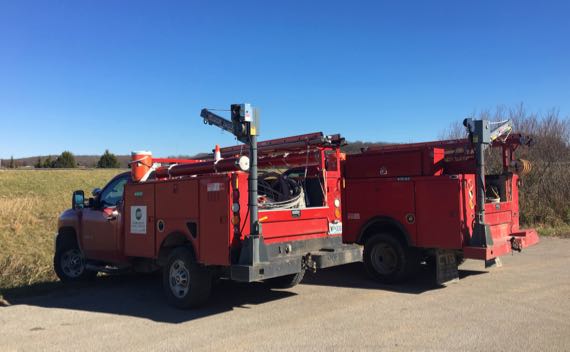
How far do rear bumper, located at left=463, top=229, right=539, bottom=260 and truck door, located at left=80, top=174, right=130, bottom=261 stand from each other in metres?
5.82

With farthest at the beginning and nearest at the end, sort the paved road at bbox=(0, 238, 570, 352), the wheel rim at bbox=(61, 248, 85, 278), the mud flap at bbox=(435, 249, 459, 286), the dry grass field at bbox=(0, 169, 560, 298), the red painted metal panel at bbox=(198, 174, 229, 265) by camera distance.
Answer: the dry grass field at bbox=(0, 169, 560, 298) → the wheel rim at bbox=(61, 248, 85, 278) → the mud flap at bbox=(435, 249, 459, 286) → the red painted metal panel at bbox=(198, 174, 229, 265) → the paved road at bbox=(0, 238, 570, 352)

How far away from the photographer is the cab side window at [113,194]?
918cm

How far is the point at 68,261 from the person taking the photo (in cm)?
990

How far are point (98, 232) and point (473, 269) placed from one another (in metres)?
7.31

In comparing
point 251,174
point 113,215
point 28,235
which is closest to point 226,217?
point 251,174

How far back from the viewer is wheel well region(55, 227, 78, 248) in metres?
9.94

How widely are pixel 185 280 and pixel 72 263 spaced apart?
12.7ft

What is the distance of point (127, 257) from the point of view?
8.57 metres

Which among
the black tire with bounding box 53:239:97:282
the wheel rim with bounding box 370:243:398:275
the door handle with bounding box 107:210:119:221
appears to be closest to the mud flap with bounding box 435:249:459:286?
the wheel rim with bounding box 370:243:398:275

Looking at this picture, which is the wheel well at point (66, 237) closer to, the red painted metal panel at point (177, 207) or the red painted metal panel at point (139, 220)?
Answer: the red painted metal panel at point (139, 220)

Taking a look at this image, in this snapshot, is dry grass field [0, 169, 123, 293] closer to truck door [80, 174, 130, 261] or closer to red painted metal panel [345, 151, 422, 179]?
truck door [80, 174, 130, 261]

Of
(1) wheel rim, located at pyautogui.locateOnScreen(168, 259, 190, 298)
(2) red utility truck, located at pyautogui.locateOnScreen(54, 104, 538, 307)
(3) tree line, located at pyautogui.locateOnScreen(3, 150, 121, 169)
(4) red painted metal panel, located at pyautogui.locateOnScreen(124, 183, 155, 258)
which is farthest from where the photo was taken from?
(3) tree line, located at pyautogui.locateOnScreen(3, 150, 121, 169)

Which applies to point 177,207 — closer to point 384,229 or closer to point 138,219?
point 138,219

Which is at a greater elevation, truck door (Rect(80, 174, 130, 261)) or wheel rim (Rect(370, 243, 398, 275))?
truck door (Rect(80, 174, 130, 261))
